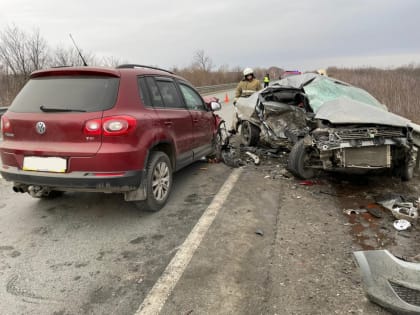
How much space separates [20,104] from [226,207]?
267 cm

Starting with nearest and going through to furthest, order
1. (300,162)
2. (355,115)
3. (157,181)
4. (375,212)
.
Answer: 1. (157,181)
2. (375,212)
3. (355,115)
4. (300,162)

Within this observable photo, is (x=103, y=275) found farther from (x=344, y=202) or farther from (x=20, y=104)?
(x=344, y=202)

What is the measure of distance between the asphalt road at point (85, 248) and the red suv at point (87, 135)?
40 centimetres

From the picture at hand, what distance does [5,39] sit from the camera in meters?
16.0

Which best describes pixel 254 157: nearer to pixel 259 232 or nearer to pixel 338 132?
pixel 338 132

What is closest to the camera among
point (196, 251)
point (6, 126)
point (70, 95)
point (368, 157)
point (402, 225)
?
point (196, 251)

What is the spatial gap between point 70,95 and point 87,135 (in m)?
0.52

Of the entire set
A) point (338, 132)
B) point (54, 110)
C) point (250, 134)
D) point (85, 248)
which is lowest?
point (85, 248)

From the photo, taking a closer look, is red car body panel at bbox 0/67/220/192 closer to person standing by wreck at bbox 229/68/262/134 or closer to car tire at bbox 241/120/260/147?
car tire at bbox 241/120/260/147

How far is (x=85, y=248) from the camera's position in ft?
10.4

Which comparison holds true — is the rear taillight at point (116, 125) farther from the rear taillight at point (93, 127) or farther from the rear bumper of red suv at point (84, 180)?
the rear bumper of red suv at point (84, 180)

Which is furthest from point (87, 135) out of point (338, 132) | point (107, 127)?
point (338, 132)

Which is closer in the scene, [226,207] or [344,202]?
[226,207]

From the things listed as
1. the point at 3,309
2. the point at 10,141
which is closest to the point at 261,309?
the point at 3,309
